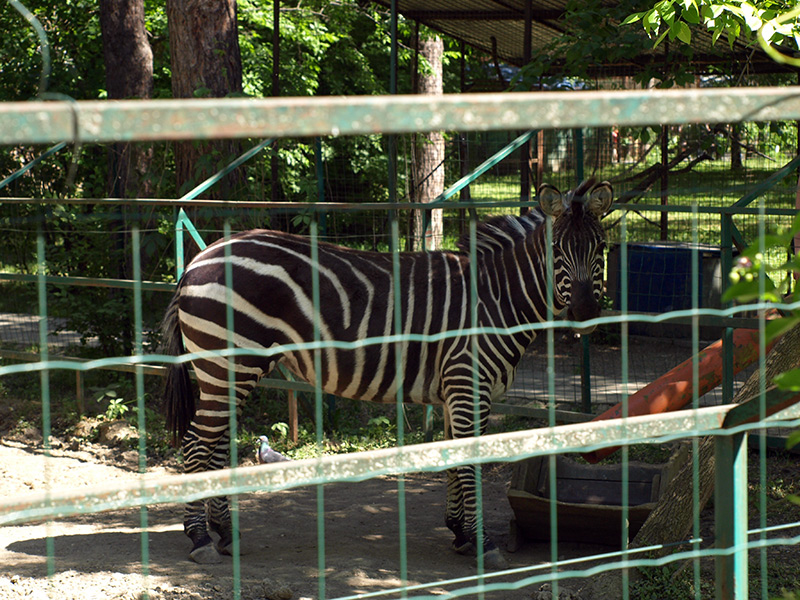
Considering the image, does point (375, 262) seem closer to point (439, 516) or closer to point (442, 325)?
point (442, 325)

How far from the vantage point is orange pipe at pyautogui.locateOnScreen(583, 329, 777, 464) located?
4836 mm

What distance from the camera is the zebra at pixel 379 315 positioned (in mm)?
4730

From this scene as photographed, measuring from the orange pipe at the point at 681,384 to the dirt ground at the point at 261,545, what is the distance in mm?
857

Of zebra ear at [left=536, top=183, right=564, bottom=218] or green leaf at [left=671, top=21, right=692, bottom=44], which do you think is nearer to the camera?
green leaf at [left=671, top=21, right=692, bottom=44]

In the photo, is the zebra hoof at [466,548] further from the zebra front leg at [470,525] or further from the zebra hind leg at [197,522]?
the zebra hind leg at [197,522]

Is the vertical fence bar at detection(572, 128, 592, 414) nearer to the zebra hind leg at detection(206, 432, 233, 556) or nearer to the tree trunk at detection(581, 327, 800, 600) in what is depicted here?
the tree trunk at detection(581, 327, 800, 600)

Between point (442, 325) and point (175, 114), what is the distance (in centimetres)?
352

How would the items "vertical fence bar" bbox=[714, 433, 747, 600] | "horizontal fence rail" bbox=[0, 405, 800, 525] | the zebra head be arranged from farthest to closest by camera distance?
the zebra head
"vertical fence bar" bbox=[714, 433, 747, 600]
"horizontal fence rail" bbox=[0, 405, 800, 525]

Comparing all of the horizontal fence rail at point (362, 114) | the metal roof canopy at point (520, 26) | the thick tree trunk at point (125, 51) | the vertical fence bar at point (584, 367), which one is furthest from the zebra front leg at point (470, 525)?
the thick tree trunk at point (125, 51)

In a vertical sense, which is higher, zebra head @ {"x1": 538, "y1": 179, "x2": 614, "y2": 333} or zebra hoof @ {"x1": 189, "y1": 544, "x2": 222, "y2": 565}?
zebra head @ {"x1": 538, "y1": 179, "x2": 614, "y2": 333}

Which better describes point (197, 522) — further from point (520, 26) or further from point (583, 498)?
point (520, 26)

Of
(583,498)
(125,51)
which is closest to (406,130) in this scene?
(583,498)

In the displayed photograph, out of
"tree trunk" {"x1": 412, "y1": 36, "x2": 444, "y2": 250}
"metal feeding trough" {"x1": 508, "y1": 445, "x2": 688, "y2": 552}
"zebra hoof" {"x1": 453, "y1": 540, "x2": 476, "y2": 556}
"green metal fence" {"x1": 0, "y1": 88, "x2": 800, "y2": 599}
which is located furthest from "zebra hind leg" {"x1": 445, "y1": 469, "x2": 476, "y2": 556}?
"tree trunk" {"x1": 412, "y1": 36, "x2": 444, "y2": 250}

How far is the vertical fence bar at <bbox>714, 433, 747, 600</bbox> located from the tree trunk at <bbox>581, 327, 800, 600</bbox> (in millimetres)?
2045
